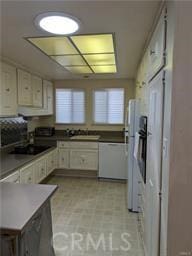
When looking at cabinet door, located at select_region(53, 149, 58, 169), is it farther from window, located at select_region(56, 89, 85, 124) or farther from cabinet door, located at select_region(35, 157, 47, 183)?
window, located at select_region(56, 89, 85, 124)

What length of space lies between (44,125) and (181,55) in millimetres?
4541

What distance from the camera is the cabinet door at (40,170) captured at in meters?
3.49

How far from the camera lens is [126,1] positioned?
1.40 meters

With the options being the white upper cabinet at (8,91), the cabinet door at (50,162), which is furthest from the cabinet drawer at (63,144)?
the white upper cabinet at (8,91)

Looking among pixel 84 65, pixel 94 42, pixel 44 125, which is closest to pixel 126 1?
pixel 94 42

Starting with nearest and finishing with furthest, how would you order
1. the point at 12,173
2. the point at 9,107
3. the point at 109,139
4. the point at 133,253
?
the point at 133,253 < the point at 12,173 < the point at 9,107 < the point at 109,139

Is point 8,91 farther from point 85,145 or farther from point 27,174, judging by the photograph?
point 85,145

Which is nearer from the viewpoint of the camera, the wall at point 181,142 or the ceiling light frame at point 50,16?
the wall at point 181,142

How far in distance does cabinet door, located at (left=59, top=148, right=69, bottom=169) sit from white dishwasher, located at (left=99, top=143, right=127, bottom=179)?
75cm

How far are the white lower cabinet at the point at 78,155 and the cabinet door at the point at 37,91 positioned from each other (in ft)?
3.29

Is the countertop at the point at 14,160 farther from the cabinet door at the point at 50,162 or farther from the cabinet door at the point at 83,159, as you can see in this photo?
the cabinet door at the point at 83,159

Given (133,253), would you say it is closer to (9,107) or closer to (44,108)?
(9,107)

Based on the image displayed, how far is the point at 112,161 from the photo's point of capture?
14.6 ft

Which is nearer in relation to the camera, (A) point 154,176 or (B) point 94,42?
(A) point 154,176
